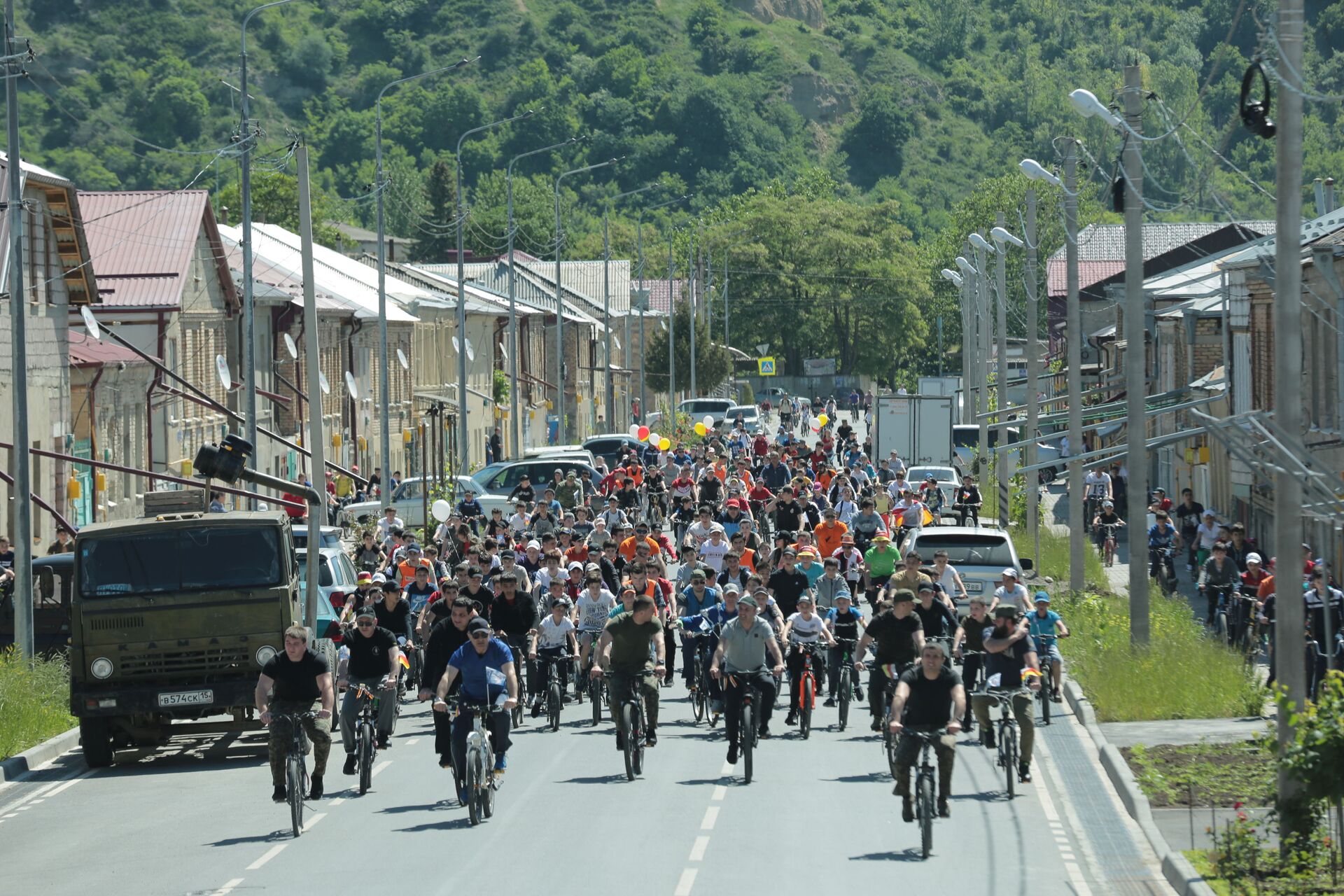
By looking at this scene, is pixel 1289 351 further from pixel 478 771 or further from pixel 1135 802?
pixel 478 771

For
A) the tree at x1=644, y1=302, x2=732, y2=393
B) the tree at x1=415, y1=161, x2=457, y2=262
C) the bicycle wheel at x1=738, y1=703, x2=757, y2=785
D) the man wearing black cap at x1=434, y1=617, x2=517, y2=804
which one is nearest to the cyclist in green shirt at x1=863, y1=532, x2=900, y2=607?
the bicycle wheel at x1=738, y1=703, x2=757, y2=785

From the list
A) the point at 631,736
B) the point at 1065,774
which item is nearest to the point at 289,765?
the point at 631,736

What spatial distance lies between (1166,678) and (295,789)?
10.1 m

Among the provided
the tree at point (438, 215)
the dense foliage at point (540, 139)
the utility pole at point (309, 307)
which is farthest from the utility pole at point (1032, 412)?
the tree at point (438, 215)

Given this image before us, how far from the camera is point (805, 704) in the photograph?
20031 millimetres

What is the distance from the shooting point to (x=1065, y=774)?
1777 cm

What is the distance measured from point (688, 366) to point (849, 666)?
85233 millimetres

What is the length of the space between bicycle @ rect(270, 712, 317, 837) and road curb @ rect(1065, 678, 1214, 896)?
614 cm

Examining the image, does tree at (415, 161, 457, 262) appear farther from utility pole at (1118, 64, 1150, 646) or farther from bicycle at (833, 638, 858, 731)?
bicycle at (833, 638, 858, 731)

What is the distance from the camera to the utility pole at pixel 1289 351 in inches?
531

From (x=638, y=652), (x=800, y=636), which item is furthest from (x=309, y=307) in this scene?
(x=638, y=652)

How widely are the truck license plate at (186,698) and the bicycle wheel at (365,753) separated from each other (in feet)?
8.27

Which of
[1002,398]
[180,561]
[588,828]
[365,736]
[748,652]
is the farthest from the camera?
[1002,398]

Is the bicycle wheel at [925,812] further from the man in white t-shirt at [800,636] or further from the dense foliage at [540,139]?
the dense foliage at [540,139]
